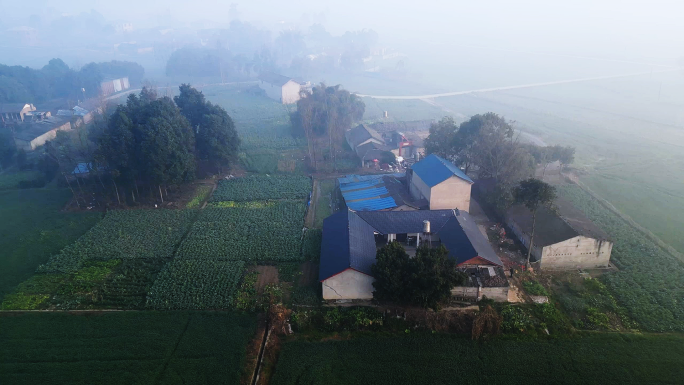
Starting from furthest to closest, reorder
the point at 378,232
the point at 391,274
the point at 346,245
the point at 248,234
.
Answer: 1. the point at 248,234
2. the point at 378,232
3. the point at 346,245
4. the point at 391,274

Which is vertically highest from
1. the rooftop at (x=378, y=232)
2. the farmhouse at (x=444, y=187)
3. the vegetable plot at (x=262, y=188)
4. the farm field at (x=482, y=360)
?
the farmhouse at (x=444, y=187)

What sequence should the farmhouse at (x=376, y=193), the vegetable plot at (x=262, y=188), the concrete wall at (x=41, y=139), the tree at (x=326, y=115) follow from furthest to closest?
the tree at (x=326, y=115) < the concrete wall at (x=41, y=139) < the vegetable plot at (x=262, y=188) < the farmhouse at (x=376, y=193)

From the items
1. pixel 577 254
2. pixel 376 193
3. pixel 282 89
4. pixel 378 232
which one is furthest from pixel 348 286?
pixel 282 89

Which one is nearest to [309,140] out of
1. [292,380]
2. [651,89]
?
[292,380]

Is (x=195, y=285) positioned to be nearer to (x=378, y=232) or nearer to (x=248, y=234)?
(x=248, y=234)

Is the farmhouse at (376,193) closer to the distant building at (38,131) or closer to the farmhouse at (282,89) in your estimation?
the distant building at (38,131)

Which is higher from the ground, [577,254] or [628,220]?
[577,254]

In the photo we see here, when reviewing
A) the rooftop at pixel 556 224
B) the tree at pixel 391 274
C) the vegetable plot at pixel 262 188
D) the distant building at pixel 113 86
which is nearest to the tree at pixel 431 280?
the tree at pixel 391 274

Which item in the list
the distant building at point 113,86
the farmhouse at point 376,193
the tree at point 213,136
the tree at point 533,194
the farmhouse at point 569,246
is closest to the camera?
the tree at point 533,194
